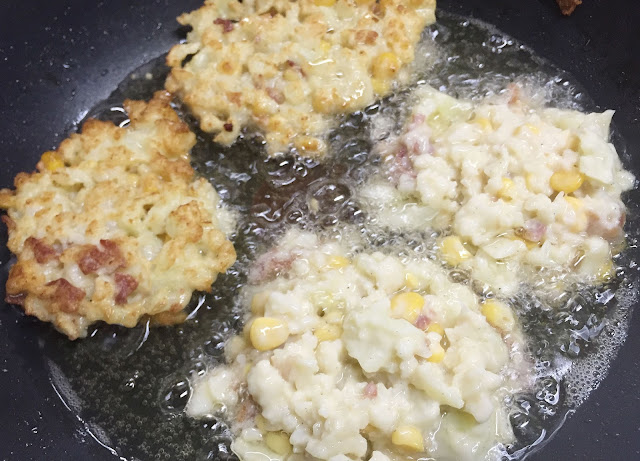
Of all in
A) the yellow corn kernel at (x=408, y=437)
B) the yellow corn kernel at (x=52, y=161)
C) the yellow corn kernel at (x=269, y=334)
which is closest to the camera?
the yellow corn kernel at (x=408, y=437)

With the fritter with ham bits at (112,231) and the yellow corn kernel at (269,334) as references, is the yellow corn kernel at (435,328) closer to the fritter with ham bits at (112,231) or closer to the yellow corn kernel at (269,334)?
the yellow corn kernel at (269,334)

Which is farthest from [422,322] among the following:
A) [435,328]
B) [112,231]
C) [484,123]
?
[112,231]

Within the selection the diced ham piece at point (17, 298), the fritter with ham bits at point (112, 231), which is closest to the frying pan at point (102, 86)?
the diced ham piece at point (17, 298)

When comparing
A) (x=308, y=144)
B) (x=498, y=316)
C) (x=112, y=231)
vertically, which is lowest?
(x=498, y=316)

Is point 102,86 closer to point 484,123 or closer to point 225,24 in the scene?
point 225,24

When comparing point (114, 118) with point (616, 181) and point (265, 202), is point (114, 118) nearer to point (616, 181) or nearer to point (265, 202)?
point (265, 202)

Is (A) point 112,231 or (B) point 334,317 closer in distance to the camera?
(B) point 334,317

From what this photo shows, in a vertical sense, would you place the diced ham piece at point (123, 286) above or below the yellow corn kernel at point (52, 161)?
below
